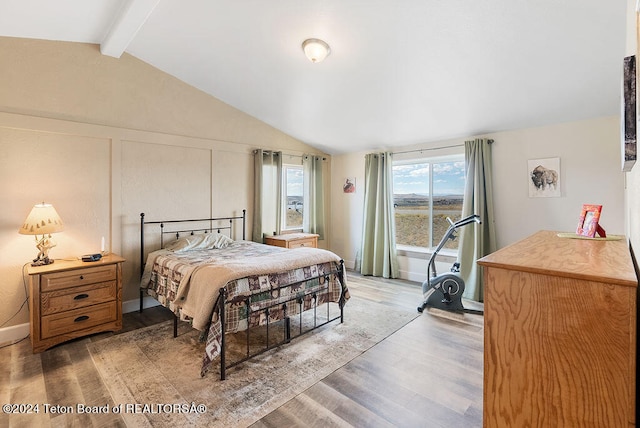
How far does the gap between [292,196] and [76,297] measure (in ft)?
11.1

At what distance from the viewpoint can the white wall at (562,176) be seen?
3309mm

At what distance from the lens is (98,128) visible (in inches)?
133

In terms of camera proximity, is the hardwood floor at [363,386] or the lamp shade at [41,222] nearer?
the hardwood floor at [363,386]

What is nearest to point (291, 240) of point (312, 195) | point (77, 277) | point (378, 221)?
point (312, 195)

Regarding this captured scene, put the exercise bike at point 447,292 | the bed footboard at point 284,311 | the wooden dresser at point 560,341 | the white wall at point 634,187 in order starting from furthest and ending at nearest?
the exercise bike at point 447,292
the bed footboard at point 284,311
the white wall at point 634,187
the wooden dresser at point 560,341

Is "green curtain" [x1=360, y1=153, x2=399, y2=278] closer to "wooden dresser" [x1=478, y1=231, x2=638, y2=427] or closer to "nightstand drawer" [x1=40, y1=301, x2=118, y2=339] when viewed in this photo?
"nightstand drawer" [x1=40, y1=301, x2=118, y2=339]

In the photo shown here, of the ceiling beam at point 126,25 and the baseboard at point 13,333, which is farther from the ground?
the ceiling beam at point 126,25

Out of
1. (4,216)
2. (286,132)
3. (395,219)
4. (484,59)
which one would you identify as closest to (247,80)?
(286,132)

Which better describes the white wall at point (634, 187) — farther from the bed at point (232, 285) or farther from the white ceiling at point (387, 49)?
the bed at point (232, 285)

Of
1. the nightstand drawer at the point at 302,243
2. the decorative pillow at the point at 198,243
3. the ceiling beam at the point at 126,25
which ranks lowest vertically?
the nightstand drawer at the point at 302,243

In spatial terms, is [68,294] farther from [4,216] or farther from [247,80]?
[247,80]

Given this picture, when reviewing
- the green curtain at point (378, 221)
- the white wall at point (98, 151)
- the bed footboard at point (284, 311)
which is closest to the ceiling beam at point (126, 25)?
the white wall at point (98, 151)

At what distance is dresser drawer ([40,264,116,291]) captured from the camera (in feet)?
8.77

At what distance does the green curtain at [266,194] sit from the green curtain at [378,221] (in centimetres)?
154
